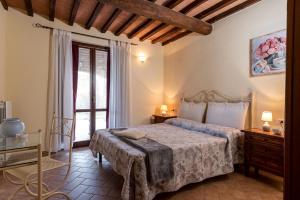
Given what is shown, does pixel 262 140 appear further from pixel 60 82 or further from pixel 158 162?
pixel 60 82

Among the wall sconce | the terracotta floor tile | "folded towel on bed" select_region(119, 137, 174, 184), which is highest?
the wall sconce

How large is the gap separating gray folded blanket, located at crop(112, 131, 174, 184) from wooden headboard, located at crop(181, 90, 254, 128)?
1.77 meters

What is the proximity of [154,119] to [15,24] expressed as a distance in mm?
3601

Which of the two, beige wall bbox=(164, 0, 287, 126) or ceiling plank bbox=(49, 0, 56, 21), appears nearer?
beige wall bbox=(164, 0, 287, 126)

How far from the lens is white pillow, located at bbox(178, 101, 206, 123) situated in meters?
3.76

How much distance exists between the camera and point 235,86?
3428 millimetres

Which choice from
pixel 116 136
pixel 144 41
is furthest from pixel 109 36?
pixel 116 136

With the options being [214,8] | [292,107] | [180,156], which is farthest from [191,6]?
[292,107]

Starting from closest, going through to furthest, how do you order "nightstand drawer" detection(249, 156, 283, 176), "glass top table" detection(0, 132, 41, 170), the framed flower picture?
"glass top table" detection(0, 132, 41, 170) → "nightstand drawer" detection(249, 156, 283, 176) → the framed flower picture

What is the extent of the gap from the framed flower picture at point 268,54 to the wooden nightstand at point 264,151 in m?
1.00

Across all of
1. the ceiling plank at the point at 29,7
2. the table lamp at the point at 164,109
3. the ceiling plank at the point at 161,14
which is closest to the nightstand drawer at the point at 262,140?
the ceiling plank at the point at 161,14

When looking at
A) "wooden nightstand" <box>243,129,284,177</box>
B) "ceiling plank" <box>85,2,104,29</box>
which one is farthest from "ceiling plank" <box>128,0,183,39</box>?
"wooden nightstand" <box>243,129,284,177</box>

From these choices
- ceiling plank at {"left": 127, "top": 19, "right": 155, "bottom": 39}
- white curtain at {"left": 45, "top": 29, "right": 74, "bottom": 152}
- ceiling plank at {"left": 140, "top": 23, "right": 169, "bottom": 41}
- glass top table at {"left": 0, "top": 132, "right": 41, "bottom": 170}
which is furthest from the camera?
ceiling plank at {"left": 140, "top": 23, "right": 169, "bottom": 41}

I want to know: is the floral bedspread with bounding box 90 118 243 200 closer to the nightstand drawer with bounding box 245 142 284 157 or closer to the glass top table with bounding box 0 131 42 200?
the nightstand drawer with bounding box 245 142 284 157
